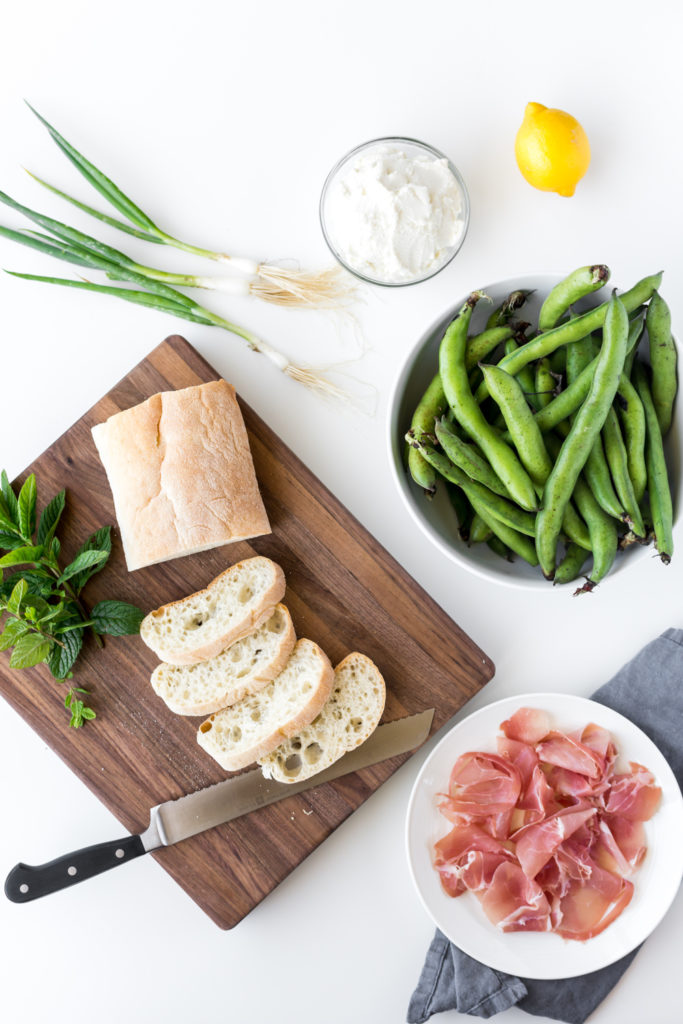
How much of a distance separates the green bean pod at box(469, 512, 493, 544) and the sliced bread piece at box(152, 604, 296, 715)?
57cm

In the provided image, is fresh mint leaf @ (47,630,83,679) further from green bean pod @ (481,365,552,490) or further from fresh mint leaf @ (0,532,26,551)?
green bean pod @ (481,365,552,490)

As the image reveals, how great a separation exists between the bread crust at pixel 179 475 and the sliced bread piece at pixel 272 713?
0.40m

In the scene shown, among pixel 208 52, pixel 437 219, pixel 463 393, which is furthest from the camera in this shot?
pixel 208 52

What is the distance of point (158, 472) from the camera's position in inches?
81.7

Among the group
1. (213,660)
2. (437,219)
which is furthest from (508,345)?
(213,660)

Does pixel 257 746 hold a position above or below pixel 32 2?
below

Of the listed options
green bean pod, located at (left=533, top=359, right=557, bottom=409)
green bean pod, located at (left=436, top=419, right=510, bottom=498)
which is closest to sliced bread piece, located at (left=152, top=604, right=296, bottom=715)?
green bean pod, located at (left=436, top=419, right=510, bottom=498)

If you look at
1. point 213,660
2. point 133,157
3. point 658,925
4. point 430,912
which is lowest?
point 658,925

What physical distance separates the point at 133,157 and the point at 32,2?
548mm

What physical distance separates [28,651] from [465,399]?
1.34 metres

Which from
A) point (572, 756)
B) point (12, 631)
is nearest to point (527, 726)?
point (572, 756)

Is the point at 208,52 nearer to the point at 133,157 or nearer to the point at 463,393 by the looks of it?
the point at 133,157

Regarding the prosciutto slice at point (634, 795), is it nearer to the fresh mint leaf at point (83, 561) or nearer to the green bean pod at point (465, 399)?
the green bean pod at point (465, 399)

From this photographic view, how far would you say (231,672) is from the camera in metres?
2.20
